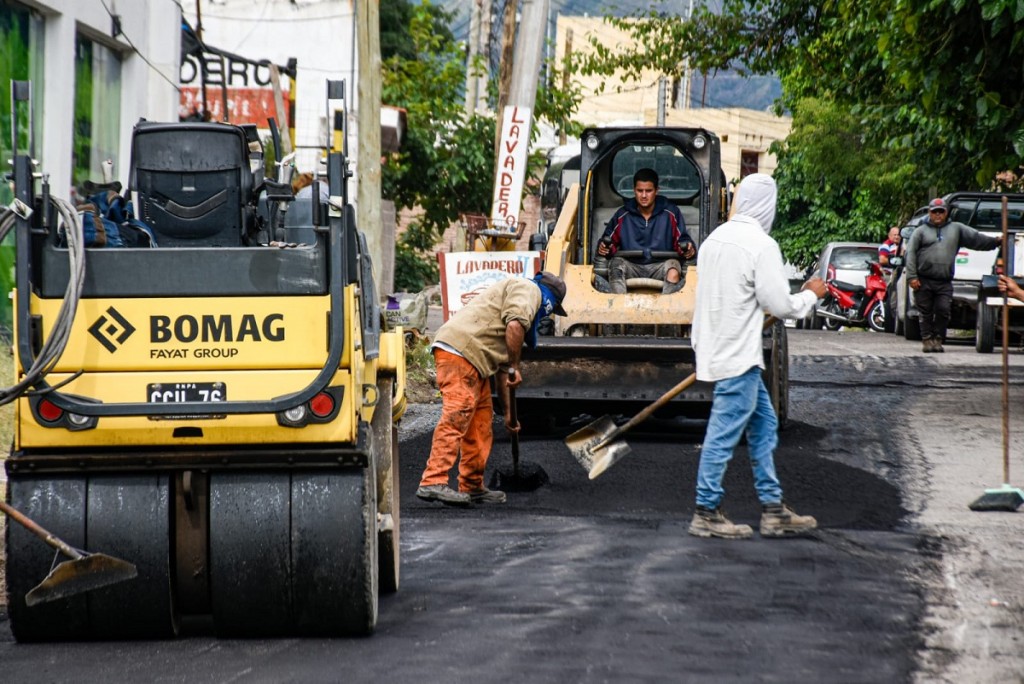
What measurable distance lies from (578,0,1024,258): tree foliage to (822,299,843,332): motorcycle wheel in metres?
2.35

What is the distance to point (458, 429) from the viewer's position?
347 inches

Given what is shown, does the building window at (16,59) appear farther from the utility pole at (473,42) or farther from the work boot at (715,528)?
the utility pole at (473,42)

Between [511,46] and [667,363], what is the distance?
843cm

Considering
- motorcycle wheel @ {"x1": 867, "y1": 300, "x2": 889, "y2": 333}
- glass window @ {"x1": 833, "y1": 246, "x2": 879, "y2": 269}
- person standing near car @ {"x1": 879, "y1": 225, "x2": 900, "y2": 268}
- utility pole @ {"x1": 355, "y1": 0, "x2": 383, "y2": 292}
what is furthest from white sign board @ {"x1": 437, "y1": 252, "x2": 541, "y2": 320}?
glass window @ {"x1": 833, "y1": 246, "x2": 879, "y2": 269}

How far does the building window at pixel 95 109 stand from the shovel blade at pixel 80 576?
984cm

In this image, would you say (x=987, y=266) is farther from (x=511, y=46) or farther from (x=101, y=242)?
(x=101, y=242)

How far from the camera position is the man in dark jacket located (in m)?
12.2

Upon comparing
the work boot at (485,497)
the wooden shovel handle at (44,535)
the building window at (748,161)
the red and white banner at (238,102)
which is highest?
the building window at (748,161)

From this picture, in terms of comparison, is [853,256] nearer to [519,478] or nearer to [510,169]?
[510,169]

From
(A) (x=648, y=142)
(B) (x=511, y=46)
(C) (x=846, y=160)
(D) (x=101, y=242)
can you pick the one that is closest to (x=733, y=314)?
(D) (x=101, y=242)

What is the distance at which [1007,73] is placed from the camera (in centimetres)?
1193

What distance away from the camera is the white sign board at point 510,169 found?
14508mm

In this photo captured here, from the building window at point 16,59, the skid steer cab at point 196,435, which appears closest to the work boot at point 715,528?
the skid steer cab at point 196,435

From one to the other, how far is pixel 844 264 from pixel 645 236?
668 inches
